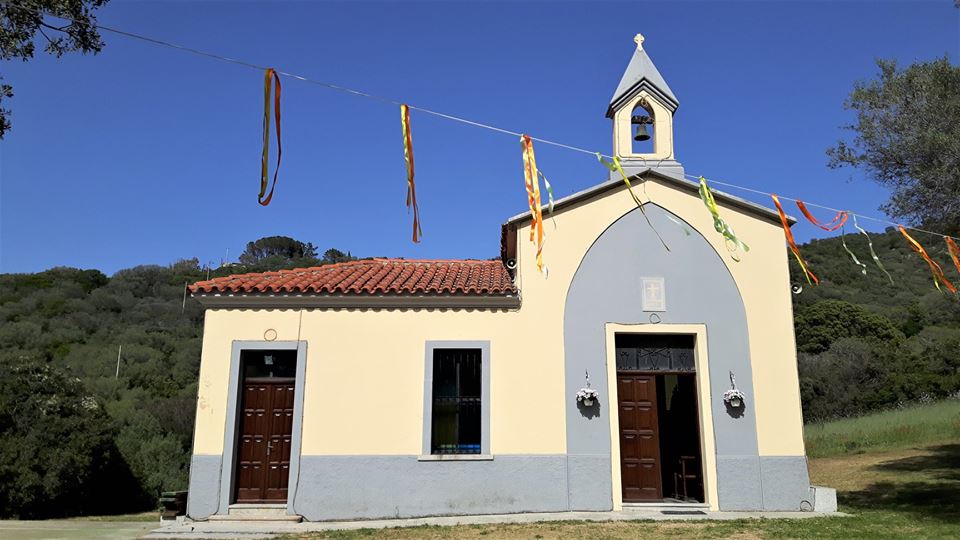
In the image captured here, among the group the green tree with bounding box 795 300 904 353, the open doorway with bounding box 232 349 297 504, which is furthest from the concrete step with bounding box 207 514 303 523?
the green tree with bounding box 795 300 904 353

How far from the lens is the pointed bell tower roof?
13.5m

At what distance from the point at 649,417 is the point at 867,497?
17.7ft

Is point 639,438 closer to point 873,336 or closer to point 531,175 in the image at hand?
point 531,175

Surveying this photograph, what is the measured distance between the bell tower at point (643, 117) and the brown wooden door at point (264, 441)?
764 centimetres

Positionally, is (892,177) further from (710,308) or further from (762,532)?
(762,532)

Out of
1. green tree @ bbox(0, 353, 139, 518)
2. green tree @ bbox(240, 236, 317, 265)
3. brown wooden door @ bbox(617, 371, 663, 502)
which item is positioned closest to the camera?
brown wooden door @ bbox(617, 371, 663, 502)

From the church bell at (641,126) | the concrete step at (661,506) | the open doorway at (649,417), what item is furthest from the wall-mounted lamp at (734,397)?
the church bell at (641,126)

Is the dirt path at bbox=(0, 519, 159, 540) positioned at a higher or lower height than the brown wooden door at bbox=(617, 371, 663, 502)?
lower

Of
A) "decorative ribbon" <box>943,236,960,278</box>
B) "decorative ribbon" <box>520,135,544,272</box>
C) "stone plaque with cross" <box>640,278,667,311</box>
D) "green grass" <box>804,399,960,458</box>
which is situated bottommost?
"green grass" <box>804,399,960,458</box>

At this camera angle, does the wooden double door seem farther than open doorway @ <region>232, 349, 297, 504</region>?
Yes

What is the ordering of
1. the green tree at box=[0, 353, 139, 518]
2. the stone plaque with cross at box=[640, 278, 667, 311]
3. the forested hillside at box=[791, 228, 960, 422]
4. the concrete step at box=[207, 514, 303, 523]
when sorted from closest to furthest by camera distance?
the concrete step at box=[207, 514, 303, 523] < the stone plaque with cross at box=[640, 278, 667, 311] < the green tree at box=[0, 353, 139, 518] < the forested hillside at box=[791, 228, 960, 422]

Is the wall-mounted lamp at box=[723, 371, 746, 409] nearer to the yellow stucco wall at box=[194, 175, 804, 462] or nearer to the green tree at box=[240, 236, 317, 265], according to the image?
the yellow stucco wall at box=[194, 175, 804, 462]

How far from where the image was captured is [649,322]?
11.9 meters

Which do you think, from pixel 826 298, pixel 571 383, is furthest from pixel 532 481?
pixel 826 298
